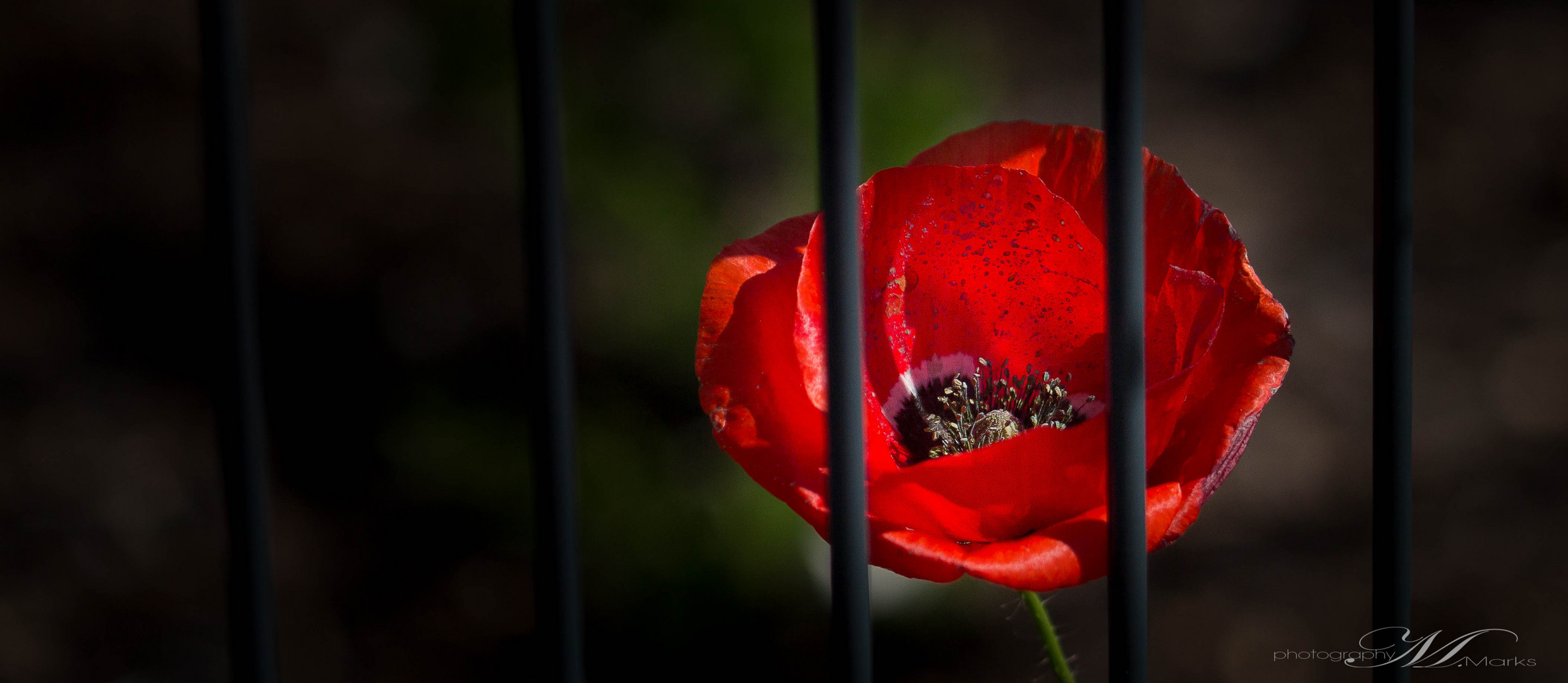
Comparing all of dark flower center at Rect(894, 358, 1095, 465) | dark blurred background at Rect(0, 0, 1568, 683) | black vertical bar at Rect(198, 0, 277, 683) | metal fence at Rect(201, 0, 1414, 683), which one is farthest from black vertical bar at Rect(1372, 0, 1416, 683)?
dark blurred background at Rect(0, 0, 1568, 683)

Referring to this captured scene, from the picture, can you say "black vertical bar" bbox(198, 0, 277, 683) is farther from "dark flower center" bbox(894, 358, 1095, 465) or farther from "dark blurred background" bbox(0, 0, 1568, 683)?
"dark blurred background" bbox(0, 0, 1568, 683)

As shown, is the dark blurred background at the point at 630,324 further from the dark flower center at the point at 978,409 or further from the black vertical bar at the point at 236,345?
the black vertical bar at the point at 236,345

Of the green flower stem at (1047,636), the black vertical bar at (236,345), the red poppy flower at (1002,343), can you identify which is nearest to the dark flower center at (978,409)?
the red poppy flower at (1002,343)

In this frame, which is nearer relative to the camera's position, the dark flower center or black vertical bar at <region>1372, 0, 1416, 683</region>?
black vertical bar at <region>1372, 0, 1416, 683</region>

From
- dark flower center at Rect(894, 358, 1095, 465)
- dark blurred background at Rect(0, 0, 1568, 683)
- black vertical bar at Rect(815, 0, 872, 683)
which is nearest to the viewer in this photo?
black vertical bar at Rect(815, 0, 872, 683)

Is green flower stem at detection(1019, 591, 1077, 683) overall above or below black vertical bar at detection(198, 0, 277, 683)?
below

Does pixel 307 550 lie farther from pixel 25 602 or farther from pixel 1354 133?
pixel 1354 133

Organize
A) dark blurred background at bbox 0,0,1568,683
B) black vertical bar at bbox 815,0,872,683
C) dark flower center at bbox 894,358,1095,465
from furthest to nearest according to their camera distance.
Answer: dark blurred background at bbox 0,0,1568,683
dark flower center at bbox 894,358,1095,465
black vertical bar at bbox 815,0,872,683
